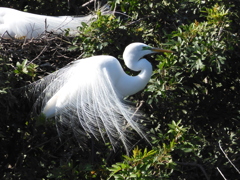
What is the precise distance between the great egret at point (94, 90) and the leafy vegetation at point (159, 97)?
0.08 meters

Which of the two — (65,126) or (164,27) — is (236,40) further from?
(65,126)

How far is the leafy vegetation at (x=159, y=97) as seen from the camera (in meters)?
2.95

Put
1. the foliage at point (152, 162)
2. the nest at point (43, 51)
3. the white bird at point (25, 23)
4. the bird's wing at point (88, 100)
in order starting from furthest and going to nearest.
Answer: the white bird at point (25, 23) < the nest at point (43, 51) < the bird's wing at point (88, 100) < the foliage at point (152, 162)

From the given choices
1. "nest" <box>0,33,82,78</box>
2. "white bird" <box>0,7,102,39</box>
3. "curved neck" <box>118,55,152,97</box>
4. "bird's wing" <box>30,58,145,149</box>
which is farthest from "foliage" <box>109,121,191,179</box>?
"white bird" <box>0,7,102,39</box>

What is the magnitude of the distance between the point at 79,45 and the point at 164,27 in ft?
1.94

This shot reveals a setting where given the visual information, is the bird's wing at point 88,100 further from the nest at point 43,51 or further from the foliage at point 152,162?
the foliage at point 152,162

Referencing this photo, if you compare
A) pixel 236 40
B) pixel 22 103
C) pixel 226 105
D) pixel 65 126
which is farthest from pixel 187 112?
pixel 22 103

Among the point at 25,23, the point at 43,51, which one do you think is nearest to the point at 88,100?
the point at 43,51

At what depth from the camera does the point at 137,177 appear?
2.53 meters

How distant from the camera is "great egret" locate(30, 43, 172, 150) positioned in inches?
127

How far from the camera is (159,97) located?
10.1ft

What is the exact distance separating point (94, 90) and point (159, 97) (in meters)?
0.46

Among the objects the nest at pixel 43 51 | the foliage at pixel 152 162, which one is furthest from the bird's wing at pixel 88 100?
the foliage at pixel 152 162

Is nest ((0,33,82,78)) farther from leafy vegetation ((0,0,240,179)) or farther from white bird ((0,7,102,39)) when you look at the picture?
white bird ((0,7,102,39))
